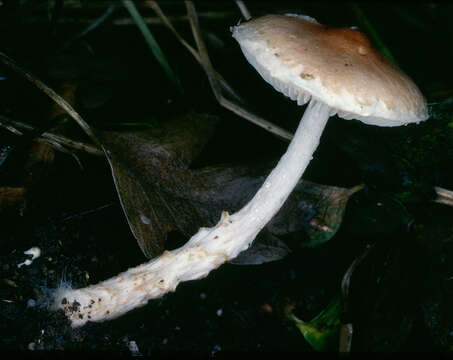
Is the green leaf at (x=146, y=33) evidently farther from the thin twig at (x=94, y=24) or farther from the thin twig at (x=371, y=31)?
the thin twig at (x=371, y=31)

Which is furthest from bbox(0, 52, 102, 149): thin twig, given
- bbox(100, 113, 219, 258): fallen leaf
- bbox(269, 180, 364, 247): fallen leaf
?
bbox(269, 180, 364, 247): fallen leaf

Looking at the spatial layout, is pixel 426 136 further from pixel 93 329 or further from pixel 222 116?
pixel 93 329

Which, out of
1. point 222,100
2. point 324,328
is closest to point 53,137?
point 222,100

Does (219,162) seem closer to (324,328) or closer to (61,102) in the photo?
(61,102)

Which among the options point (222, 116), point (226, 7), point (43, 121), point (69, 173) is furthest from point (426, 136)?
point (43, 121)

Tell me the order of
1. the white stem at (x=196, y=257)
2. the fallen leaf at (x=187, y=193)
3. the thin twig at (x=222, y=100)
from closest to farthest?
the white stem at (x=196, y=257)
the fallen leaf at (x=187, y=193)
the thin twig at (x=222, y=100)

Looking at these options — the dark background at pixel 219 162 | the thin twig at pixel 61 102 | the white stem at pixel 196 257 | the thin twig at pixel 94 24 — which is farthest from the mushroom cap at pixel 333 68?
the thin twig at pixel 94 24

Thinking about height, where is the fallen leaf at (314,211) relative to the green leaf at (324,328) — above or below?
above
